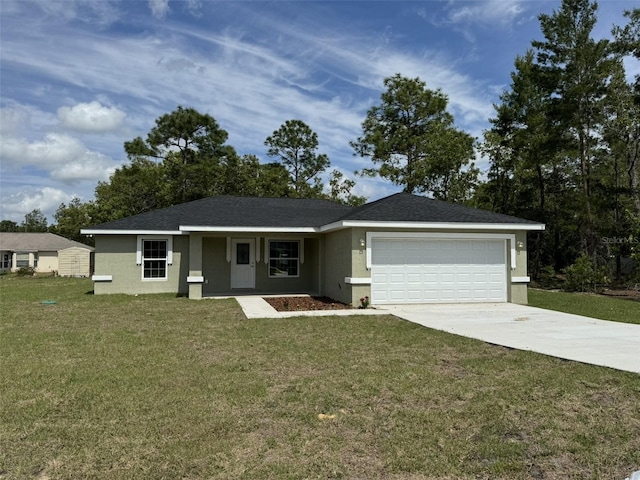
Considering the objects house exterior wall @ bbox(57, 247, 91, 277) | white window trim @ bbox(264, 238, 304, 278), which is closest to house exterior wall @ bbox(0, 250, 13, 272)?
house exterior wall @ bbox(57, 247, 91, 277)

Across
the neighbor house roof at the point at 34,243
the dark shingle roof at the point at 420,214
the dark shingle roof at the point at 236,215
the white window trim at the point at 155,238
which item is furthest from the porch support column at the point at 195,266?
the neighbor house roof at the point at 34,243

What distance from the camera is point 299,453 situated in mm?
3615

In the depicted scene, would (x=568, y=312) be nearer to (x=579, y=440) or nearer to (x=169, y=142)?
(x=579, y=440)

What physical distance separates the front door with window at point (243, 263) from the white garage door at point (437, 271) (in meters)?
6.04

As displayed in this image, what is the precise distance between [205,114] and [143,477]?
3430 centimetres

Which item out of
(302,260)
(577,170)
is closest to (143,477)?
(302,260)

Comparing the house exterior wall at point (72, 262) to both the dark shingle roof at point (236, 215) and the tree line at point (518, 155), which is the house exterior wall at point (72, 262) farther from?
the dark shingle roof at point (236, 215)

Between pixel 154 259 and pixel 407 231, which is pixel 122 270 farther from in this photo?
pixel 407 231

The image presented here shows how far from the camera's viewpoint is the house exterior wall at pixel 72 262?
117 feet

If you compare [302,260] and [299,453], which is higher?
[302,260]

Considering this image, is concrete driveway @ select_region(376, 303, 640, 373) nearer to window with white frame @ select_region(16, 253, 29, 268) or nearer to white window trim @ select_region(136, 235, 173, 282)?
white window trim @ select_region(136, 235, 173, 282)

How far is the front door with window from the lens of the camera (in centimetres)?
1728

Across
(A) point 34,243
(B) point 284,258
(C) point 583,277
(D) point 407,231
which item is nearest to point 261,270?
(B) point 284,258

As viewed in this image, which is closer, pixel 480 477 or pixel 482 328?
pixel 480 477
